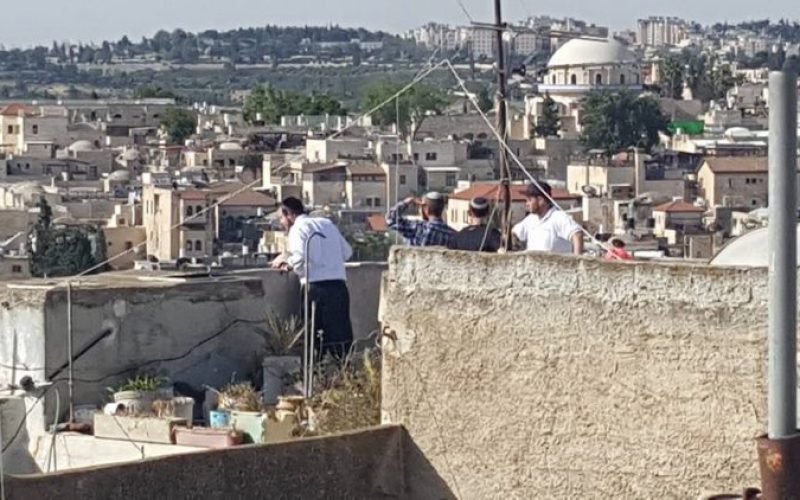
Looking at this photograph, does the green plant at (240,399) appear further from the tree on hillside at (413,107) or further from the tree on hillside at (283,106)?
the tree on hillside at (283,106)

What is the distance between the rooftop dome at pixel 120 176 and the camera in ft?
282

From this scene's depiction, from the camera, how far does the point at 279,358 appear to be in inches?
328

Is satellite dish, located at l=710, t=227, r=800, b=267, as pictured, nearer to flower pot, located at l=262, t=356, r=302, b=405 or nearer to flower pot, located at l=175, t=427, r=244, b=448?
flower pot, located at l=175, t=427, r=244, b=448

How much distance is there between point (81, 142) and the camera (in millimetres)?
105000

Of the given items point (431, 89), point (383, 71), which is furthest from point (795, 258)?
point (383, 71)

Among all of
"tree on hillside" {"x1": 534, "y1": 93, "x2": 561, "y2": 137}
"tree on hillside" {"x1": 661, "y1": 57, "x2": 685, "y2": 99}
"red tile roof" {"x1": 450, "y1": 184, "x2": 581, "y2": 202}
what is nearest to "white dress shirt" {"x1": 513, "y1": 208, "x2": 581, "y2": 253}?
"red tile roof" {"x1": 450, "y1": 184, "x2": 581, "y2": 202}

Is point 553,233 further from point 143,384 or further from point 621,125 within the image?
point 621,125

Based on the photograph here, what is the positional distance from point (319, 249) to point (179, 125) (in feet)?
334

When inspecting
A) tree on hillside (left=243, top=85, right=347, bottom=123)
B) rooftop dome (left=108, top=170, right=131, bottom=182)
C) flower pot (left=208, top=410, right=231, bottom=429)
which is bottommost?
rooftop dome (left=108, top=170, right=131, bottom=182)

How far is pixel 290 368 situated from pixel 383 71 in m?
168

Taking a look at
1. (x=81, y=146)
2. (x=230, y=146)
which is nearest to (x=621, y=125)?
(x=230, y=146)

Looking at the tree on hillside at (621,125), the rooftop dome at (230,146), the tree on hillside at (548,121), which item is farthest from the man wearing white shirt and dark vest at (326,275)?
the tree on hillside at (548,121)

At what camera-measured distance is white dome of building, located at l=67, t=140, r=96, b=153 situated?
9925cm

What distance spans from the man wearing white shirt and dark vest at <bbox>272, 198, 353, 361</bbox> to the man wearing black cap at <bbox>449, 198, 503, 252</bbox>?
1.54ft
